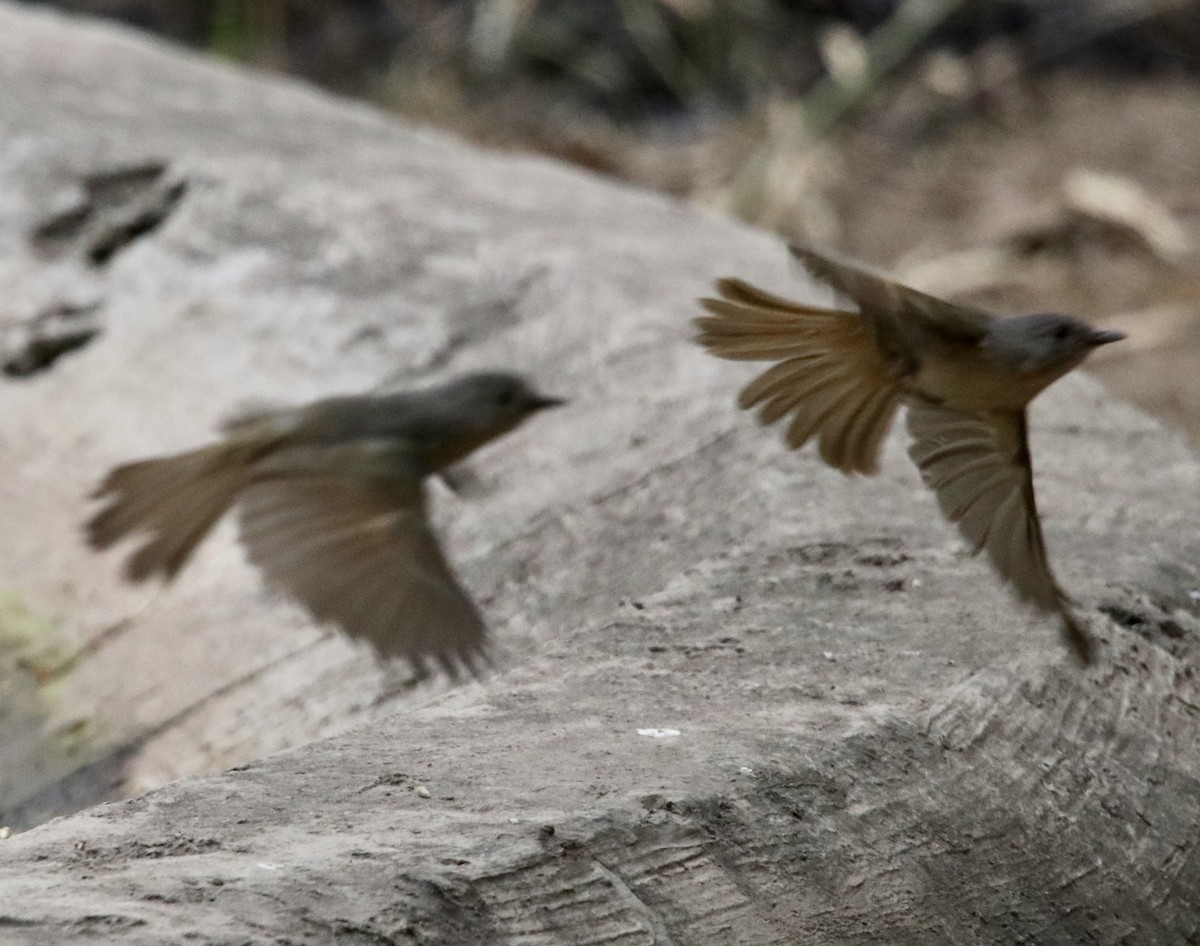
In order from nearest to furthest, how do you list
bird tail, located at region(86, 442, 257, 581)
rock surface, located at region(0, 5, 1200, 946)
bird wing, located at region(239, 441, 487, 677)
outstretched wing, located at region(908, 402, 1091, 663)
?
1. rock surface, located at region(0, 5, 1200, 946)
2. outstretched wing, located at region(908, 402, 1091, 663)
3. bird wing, located at region(239, 441, 487, 677)
4. bird tail, located at region(86, 442, 257, 581)

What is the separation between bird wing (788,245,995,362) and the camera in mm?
2375

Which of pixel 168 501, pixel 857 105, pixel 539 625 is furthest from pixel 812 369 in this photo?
pixel 857 105

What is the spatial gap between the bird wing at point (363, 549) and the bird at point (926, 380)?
1.76 feet

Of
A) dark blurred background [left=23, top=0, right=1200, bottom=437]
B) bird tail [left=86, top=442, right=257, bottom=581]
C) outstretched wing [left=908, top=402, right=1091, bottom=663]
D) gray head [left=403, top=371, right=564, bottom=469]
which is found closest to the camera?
outstretched wing [left=908, top=402, right=1091, bottom=663]

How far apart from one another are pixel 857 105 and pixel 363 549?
233 inches

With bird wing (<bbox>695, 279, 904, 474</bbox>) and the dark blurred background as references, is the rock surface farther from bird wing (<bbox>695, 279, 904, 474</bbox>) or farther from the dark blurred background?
the dark blurred background

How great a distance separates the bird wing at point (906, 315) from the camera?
238 centimetres

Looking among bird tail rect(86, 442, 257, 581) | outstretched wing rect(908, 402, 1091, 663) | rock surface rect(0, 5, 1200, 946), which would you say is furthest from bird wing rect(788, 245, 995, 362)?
bird tail rect(86, 442, 257, 581)

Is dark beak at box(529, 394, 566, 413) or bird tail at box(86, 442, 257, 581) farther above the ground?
dark beak at box(529, 394, 566, 413)

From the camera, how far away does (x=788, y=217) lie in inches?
283

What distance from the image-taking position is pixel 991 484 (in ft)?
7.75

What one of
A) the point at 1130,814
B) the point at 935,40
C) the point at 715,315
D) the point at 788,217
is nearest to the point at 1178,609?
the point at 1130,814

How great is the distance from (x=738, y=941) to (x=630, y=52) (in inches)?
294

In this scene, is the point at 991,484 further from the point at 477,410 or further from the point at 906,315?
the point at 477,410
